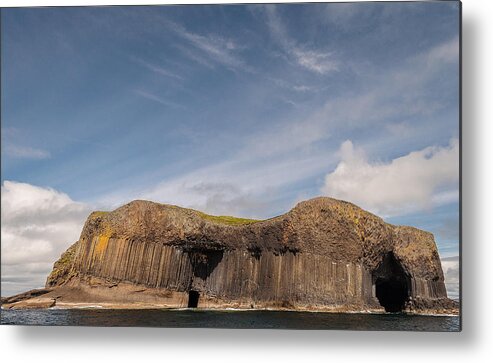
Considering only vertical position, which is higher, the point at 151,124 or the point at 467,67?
the point at 467,67

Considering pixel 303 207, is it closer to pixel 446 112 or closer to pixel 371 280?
pixel 371 280

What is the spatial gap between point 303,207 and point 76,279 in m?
12.9

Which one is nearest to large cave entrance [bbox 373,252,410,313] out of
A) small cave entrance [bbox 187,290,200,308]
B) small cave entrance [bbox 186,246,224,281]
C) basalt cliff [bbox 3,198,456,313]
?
basalt cliff [bbox 3,198,456,313]

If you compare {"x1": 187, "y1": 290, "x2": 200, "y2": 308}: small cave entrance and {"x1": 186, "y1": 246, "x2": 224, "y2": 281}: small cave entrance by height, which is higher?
{"x1": 186, "y1": 246, "x2": 224, "y2": 281}: small cave entrance

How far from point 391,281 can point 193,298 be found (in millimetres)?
12134

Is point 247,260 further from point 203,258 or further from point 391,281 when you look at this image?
point 391,281

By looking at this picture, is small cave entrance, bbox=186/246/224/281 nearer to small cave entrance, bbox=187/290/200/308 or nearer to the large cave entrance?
small cave entrance, bbox=187/290/200/308

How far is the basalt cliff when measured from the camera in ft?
94.9

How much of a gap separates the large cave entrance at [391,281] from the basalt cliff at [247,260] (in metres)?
0.06

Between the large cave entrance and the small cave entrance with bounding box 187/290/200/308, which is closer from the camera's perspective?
the small cave entrance with bounding box 187/290/200/308

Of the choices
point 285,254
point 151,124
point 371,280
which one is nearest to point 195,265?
point 285,254

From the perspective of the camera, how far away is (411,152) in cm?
1252

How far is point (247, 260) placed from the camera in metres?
31.4

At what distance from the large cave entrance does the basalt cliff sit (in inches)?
2.4
